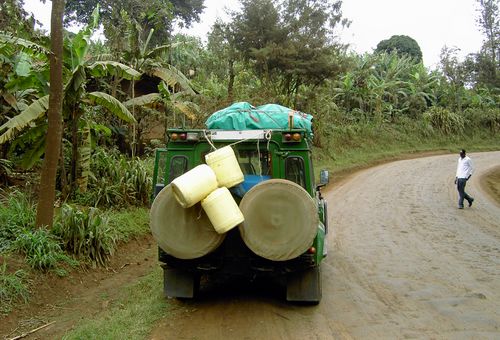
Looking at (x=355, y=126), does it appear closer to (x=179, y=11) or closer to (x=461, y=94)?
(x=461, y=94)

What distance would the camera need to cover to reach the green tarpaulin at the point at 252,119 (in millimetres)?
6598

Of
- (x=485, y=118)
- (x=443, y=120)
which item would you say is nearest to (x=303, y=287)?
(x=443, y=120)

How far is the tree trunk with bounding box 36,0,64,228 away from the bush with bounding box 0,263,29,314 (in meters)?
1.21

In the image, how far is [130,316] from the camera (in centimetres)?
574

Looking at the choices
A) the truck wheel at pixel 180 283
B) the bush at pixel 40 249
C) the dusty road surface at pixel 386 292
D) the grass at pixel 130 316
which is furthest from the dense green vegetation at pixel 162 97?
the dusty road surface at pixel 386 292

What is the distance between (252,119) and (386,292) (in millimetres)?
2910

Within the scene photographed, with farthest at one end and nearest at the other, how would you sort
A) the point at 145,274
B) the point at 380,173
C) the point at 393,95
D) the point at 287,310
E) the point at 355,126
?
the point at 393,95 < the point at 355,126 < the point at 380,173 < the point at 145,274 < the point at 287,310

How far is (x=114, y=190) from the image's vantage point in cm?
1062

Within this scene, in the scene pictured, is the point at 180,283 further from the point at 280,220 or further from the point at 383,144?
the point at 383,144

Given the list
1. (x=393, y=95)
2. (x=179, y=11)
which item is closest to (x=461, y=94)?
(x=393, y=95)

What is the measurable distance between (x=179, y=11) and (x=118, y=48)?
21854 mm

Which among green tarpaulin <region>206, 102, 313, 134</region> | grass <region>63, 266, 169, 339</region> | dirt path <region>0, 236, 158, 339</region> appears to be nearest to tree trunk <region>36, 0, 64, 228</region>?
dirt path <region>0, 236, 158, 339</region>

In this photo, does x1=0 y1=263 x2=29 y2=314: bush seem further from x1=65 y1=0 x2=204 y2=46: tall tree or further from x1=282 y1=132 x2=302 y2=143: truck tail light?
x1=65 y1=0 x2=204 y2=46: tall tree

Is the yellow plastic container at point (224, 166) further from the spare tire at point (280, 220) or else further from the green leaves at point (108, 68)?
the green leaves at point (108, 68)
